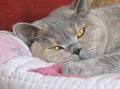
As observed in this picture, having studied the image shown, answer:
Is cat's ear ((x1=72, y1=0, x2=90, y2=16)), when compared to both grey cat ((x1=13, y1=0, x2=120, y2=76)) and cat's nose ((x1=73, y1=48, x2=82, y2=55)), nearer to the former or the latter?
grey cat ((x1=13, y1=0, x2=120, y2=76))

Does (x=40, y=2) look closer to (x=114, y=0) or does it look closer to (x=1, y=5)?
(x=1, y=5)

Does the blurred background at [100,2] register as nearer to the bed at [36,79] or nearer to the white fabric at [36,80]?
the bed at [36,79]

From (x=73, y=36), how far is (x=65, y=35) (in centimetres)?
4

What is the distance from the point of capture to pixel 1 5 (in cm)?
166

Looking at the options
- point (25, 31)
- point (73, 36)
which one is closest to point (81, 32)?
point (73, 36)

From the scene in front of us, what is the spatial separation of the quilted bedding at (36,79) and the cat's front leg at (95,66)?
10cm

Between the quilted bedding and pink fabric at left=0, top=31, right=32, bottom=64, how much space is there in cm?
4

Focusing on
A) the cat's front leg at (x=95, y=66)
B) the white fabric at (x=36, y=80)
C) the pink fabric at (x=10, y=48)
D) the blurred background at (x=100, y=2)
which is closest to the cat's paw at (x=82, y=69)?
the cat's front leg at (x=95, y=66)

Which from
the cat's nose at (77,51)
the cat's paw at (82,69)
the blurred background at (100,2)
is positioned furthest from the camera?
the blurred background at (100,2)

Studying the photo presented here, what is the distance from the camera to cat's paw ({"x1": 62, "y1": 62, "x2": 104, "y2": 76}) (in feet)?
3.10

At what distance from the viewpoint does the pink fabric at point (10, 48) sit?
1057mm

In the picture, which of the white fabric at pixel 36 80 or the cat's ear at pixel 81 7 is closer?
the white fabric at pixel 36 80

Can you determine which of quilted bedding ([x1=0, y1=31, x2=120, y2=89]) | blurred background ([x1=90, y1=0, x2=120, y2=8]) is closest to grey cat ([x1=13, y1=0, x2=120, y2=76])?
quilted bedding ([x1=0, y1=31, x2=120, y2=89])

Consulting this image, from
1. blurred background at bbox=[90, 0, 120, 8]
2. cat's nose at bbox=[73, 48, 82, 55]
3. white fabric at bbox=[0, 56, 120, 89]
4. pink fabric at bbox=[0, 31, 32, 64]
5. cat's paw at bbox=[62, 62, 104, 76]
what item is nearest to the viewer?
white fabric at bbox=[0, 56, 120, 89]
